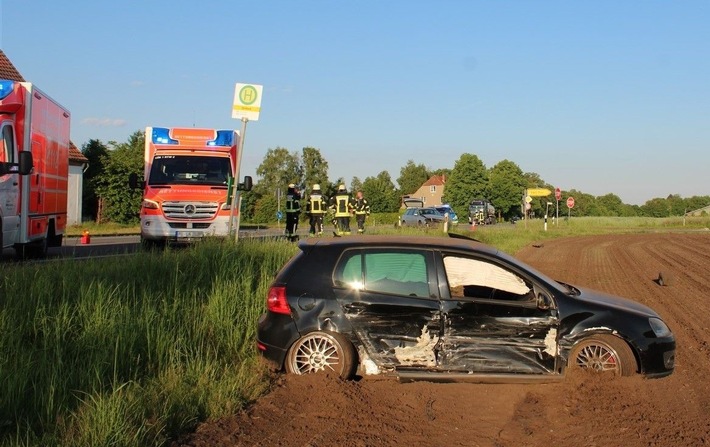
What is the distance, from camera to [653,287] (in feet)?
52.1

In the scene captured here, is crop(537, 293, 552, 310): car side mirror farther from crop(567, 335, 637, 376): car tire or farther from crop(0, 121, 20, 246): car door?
crop(0, 121, 20, 246): car door

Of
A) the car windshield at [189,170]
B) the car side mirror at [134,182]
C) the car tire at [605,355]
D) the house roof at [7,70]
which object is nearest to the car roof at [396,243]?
the car tire at [605,355]

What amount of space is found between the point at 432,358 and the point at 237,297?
3.16 meters

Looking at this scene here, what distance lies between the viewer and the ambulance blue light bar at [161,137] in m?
17.7

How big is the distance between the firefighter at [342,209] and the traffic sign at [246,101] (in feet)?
34.1

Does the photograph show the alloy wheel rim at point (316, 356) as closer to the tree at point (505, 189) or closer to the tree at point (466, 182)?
the tree at point (466, 182)

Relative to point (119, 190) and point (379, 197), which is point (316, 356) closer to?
point (119, 190)

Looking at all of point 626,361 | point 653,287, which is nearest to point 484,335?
point 626,361

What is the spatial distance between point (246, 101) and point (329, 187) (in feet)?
307

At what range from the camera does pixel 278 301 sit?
6.91 metres

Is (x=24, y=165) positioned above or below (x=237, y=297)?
above

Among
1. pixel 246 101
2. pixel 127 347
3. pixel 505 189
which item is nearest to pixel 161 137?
pixel 246 101

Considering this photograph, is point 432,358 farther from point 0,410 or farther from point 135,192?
point 135,192

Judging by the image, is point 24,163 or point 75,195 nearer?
point 24,163
